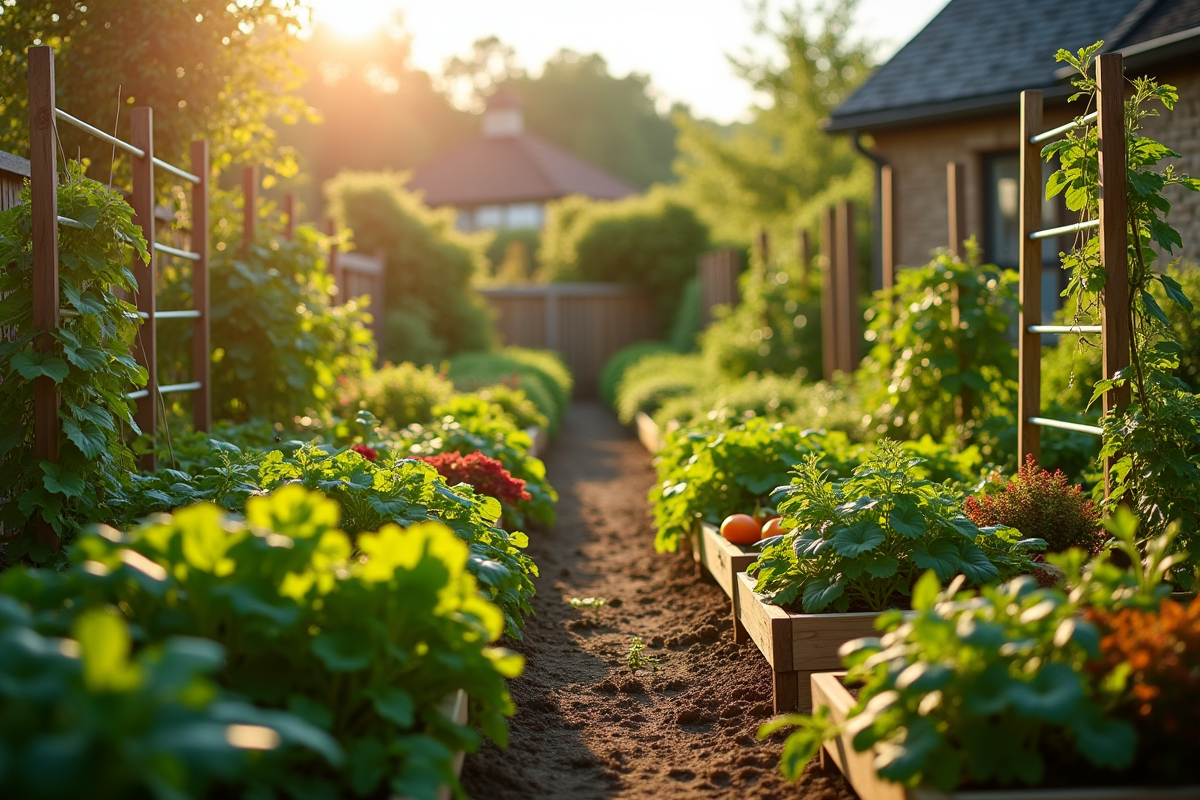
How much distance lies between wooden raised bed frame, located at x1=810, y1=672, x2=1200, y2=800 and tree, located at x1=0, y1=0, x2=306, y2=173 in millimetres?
4633

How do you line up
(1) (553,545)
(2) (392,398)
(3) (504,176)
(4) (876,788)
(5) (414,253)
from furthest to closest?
A: (3) (504,176) < (5) (414,253) < (2) (392,398) < (1) (553,545) < (4) (876,788)

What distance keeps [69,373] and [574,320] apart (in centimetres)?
1659

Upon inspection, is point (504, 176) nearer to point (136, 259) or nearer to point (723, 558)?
point (136, 259)

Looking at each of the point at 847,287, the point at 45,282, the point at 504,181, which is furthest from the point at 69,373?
the point at 504,181

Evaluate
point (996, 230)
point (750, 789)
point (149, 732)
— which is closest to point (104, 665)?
point (149, 732)

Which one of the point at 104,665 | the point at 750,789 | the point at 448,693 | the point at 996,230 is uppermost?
the point at 996,230

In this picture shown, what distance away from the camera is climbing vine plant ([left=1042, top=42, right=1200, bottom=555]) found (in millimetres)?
3418

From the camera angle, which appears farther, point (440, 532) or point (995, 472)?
point (995, 472)

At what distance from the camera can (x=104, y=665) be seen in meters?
1.30

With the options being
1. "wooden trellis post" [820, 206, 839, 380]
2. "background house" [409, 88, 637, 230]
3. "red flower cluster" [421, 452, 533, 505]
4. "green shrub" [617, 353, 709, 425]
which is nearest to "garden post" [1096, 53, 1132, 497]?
"red flower cluster" [421, 452, 533, 505]

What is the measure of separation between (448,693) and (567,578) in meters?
3.18

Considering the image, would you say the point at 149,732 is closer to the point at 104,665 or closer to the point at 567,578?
the point at 104,665

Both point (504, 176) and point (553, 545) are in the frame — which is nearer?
point (553, 545)

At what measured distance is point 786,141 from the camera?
25906 mm
